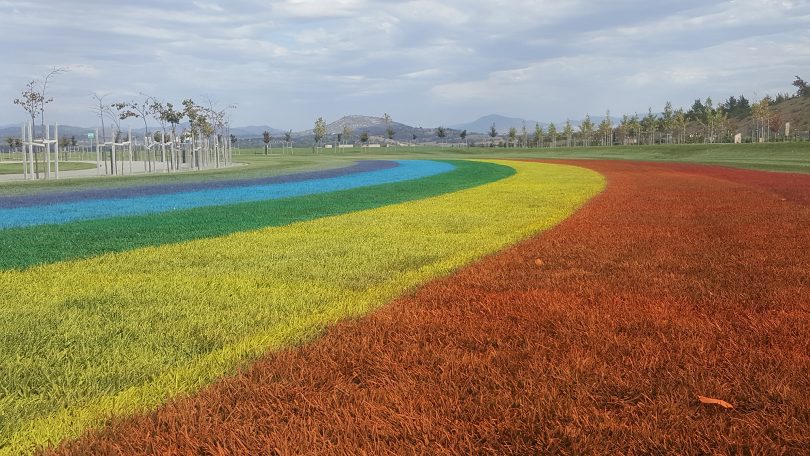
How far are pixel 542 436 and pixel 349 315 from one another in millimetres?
2526

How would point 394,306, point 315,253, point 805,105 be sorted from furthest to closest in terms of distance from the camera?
1. point 805,105
2. point 315,253
3. point 394,306

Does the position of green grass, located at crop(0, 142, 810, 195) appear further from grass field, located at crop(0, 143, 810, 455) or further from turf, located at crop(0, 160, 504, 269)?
grass field, located at crop(0, 143, 810, 455)

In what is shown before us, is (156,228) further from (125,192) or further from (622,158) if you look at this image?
(622,158)

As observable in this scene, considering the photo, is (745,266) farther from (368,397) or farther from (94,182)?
(94,182)

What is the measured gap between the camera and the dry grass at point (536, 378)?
115 inches

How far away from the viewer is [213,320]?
16.4ft

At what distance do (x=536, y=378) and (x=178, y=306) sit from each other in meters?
3.24

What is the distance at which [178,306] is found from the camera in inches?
213

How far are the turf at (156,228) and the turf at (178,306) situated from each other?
687 millimetres

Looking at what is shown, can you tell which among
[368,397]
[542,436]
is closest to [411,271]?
[368,397]

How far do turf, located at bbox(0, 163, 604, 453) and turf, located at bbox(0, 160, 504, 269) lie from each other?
687mm

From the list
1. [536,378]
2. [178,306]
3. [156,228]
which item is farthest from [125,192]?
[536,378]

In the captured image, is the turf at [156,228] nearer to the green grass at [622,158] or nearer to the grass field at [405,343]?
the grass field at [405,343]

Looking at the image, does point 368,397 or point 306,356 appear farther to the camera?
point 306,356
